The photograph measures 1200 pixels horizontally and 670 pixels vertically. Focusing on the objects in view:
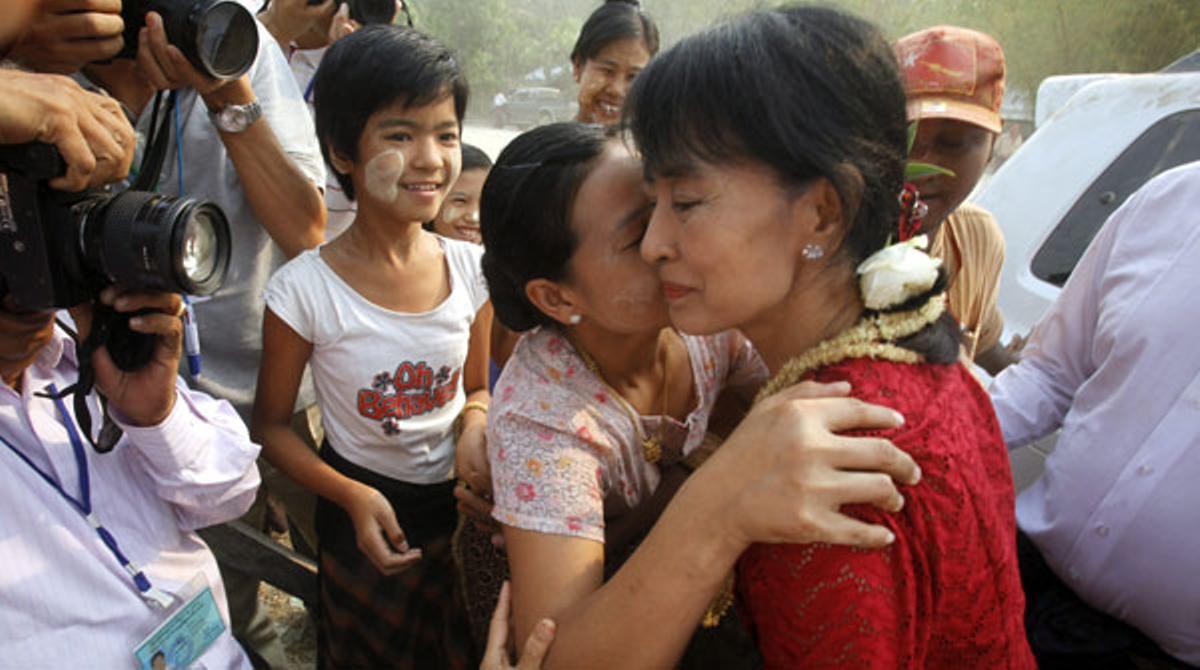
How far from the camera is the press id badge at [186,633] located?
1375 millimetres

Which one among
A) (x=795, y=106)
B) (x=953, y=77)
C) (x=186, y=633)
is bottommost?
(x=186, y=633)

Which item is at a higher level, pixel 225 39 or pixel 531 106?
pixel 225 39

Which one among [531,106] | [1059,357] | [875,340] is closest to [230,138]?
[875,340]

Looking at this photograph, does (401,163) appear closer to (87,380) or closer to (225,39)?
(225,39)

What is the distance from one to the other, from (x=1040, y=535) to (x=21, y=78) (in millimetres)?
1993

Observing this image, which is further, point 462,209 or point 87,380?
point 462,209

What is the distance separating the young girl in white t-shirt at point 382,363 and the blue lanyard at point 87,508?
0.49 meters

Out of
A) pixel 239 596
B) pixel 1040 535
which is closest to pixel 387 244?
pixel 239 596

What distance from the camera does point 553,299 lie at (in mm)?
1487

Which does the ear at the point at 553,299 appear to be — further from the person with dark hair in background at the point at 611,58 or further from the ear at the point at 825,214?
the person with dark hair in background at the point at 611,58

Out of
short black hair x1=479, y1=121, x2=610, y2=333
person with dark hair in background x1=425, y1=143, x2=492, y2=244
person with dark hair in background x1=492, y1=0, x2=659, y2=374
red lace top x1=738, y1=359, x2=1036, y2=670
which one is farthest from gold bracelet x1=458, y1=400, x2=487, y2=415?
person with dark hair in background x1=492, y1=0, x2=659, y2=374

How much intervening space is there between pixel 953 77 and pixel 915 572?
139cm

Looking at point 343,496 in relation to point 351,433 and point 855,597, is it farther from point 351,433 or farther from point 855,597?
point 855,597

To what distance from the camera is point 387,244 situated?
6.81 ft
